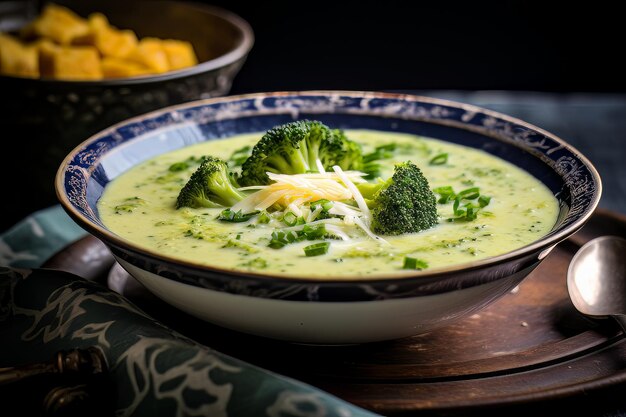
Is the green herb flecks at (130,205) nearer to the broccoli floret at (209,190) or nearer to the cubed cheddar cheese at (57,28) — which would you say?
the broccoli floret at (209,190)

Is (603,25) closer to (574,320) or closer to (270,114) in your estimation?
(270,114)

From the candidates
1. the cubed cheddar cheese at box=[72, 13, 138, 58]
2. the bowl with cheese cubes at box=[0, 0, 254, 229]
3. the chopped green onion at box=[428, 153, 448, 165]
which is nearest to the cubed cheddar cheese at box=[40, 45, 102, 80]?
the bowl with cheese cubes at box=[0, 0, 254, 229]

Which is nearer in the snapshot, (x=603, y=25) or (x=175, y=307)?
(x=175, y=307)

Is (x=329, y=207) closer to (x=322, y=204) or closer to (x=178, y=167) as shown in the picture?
(x=322, y=204)

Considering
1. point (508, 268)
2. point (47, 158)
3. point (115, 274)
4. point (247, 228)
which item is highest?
point (508, 268)

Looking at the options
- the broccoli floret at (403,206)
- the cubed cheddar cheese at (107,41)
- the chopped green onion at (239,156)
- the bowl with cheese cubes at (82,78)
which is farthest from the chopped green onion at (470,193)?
the cubed cheddar cheese at (107,41)

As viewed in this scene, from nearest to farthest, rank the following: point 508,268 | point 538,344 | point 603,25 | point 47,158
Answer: point 508,268
point 538,344
point 47,158
point 603,25

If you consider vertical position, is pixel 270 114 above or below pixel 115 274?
above

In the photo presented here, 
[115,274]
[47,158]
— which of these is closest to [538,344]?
[115,274]
